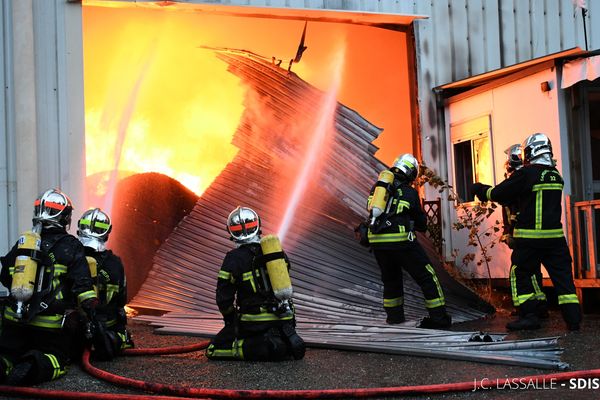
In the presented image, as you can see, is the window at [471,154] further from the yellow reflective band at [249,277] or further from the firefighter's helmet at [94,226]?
the firefighter's helmet at [94,226]

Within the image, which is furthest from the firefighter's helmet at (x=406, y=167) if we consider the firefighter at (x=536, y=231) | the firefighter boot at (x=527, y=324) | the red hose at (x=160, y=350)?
the red hose at (x=160, y=350)

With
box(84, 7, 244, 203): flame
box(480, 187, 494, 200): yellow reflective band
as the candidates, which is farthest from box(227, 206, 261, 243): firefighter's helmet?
box(84, 7, 244, 203): flame

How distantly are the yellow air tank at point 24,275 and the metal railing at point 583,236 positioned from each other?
5.60 m

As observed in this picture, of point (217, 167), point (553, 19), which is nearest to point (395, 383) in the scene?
point (217, 167)

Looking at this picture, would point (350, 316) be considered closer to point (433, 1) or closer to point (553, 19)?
point (433, 1)

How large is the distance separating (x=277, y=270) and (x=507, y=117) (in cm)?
477

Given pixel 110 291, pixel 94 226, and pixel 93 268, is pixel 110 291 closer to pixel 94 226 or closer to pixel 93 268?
pixel 93 268

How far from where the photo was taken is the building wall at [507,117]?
29.2ft

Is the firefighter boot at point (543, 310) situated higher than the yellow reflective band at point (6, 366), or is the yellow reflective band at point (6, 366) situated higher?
the yellow reflective band at point (6, 366)

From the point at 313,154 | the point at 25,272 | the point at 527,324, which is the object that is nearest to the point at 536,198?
the point at 527,324

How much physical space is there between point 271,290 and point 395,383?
1403 millimetres

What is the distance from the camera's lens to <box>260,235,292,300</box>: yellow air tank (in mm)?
6039

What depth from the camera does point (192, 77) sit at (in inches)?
452

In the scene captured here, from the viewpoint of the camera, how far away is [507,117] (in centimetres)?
969
